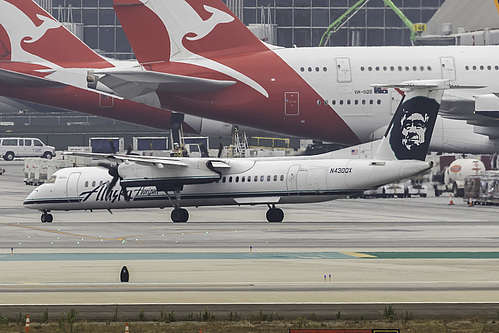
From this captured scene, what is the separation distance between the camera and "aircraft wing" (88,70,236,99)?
6097 centimetres

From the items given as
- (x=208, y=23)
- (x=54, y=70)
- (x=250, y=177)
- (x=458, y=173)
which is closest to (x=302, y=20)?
(x=54, y=70)

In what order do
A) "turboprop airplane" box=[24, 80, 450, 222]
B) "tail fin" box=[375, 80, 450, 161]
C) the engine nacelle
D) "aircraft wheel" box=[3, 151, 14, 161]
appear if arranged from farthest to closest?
"aircraft wheel" box=[3, 151, 14, 161]
the engine nacelle
"tail fin" box=[375, 80, 450, 161]
"turboprop airplane" box=[24, 80, 450, 222]

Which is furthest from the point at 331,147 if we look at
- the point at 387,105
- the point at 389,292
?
the point at 389,292

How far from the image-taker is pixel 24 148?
114562 millimetres

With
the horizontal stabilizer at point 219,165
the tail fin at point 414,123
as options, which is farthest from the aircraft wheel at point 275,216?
the tail fin at point 414,123

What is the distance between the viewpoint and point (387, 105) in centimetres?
6481

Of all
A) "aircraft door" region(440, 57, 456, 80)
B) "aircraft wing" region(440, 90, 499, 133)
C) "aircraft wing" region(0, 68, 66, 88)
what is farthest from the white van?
"aircraft wing" region(440, 90, 499, 133)

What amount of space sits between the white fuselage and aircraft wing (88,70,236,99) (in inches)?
355

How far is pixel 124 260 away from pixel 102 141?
60.0 m

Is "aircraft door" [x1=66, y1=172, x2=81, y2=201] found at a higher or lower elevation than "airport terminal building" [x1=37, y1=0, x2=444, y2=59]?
lower

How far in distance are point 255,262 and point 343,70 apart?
104 feet

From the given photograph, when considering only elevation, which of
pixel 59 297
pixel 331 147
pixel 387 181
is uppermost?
pixel 331 147

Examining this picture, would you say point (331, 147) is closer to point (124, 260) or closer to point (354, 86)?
point (354, 86)

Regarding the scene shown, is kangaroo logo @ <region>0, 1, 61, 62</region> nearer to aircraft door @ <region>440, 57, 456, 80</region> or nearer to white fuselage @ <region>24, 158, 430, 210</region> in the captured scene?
white fuselage @ <region>24, 158, 430, 210</region>
